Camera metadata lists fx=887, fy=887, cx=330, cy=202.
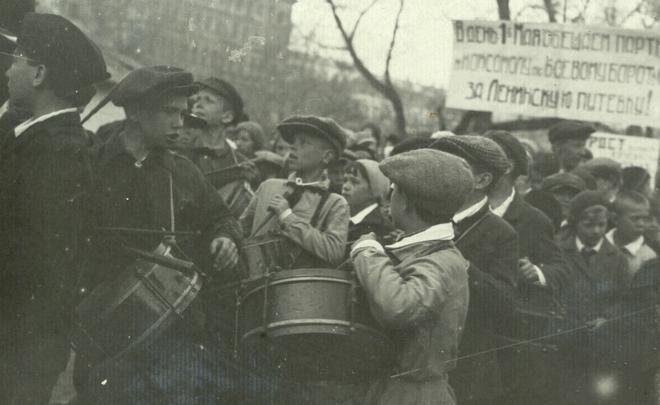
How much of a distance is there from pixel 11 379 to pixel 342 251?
5.74 ft

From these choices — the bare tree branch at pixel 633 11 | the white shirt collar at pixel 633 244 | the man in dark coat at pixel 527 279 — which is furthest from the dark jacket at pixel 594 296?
the bare tree branch at pixel 633 11

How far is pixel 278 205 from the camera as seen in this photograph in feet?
15.2

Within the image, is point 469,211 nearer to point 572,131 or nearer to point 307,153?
point 307,153

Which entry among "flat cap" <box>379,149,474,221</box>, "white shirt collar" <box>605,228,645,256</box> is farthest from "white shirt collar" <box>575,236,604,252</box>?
"flat cap" <box>379,149,474,221</box>

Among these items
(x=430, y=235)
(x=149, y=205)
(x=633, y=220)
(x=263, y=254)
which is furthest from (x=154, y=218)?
(x=633, y=220)

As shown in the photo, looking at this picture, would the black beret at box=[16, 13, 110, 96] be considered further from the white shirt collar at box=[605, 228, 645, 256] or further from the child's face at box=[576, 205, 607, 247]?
the white shirt collar at box=[605, 228, 645, 256]

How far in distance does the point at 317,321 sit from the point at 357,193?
6.15 ft

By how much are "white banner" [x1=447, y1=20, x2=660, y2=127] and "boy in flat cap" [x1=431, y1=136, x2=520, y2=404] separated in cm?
339

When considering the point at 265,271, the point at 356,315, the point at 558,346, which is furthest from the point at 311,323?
the point at 558,346

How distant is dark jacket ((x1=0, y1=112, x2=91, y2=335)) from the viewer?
358 centimetres

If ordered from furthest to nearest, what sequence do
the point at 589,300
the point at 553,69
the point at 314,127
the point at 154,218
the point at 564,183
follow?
1. the point at 553,69
2. the point at 564,183
3. the point at 589,300
4. the point at 314,127
5. the point at 154,218

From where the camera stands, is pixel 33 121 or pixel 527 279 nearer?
pixel 33 121

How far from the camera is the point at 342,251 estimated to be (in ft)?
15.2

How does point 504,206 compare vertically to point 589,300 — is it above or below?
above
